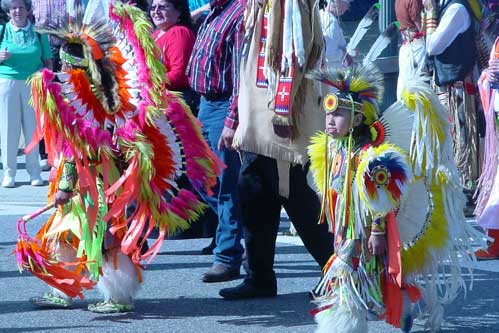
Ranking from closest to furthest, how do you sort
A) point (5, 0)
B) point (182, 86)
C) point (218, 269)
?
point (218, 269) → point (182, 86) → point (5, 0)

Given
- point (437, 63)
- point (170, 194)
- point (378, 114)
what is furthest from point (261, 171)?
point (437, 63)

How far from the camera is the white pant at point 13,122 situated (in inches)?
434

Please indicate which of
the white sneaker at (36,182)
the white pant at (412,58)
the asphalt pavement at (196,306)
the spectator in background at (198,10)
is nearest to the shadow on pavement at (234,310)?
the asphalt pavement at (196,306)

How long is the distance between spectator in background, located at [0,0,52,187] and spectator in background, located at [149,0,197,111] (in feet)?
11.4

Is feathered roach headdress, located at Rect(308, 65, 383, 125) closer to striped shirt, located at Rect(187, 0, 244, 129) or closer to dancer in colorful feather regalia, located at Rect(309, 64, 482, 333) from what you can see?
dancer in colorful feather regalia, located at Rect(309, 64, 482, 333)

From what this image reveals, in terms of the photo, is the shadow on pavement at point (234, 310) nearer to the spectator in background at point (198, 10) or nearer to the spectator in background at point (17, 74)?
the spectator in background at point (198, 10)

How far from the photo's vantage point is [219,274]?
698cm

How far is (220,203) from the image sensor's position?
716cm

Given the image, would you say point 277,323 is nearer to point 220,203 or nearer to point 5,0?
point 220,203

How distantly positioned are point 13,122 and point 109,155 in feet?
17.3

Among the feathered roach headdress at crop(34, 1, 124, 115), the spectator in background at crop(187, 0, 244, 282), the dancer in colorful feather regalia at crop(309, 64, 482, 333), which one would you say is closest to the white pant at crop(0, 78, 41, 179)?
the spectator in background at crop(187, 0, 244, 282)

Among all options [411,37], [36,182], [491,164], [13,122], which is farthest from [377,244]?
[13,122]

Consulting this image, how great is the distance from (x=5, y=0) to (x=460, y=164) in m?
4.47

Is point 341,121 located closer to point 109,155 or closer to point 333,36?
point 109,155
